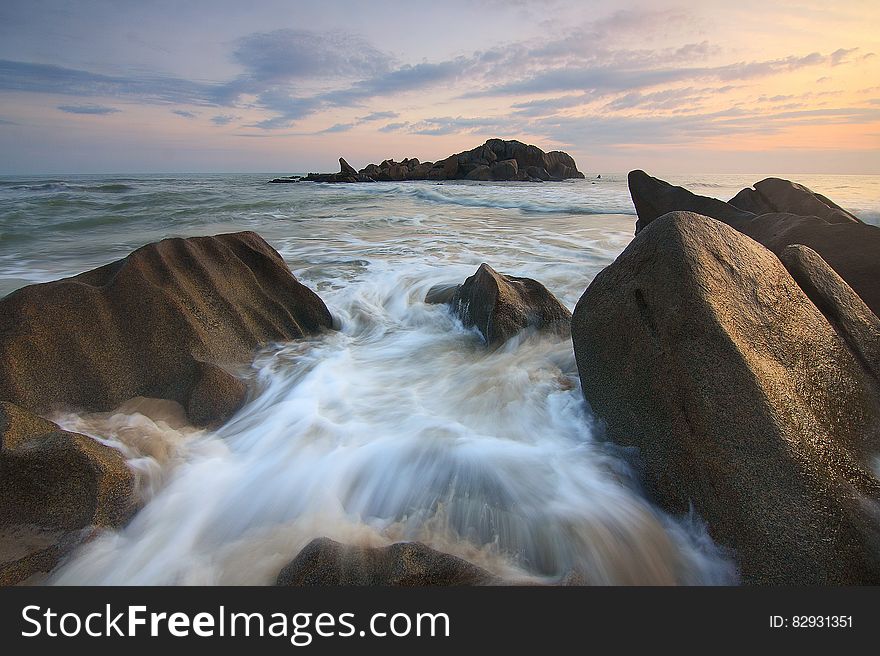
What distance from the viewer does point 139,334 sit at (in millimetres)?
3025

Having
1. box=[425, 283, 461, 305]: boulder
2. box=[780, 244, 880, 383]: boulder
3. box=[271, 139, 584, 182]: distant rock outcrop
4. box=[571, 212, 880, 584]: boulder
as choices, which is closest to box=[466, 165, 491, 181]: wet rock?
box=[271, 139, 584, 182]: distant rock outcrop

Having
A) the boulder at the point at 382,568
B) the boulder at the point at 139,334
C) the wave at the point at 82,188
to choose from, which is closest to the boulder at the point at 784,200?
the boulder at the point at 382,568

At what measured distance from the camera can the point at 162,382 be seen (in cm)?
290

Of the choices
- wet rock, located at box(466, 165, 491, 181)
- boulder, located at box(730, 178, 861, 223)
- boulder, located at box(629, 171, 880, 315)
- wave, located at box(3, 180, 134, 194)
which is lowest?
boulder, located at box(629, 171, 880, 315)

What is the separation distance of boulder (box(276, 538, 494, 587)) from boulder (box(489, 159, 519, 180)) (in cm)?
4650

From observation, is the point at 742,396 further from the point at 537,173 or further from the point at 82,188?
the point at 537,173

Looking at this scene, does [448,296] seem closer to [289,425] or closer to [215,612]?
[289,425]

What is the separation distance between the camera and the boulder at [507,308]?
4051 mm

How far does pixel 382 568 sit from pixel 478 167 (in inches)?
1882

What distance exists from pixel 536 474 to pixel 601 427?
45cm

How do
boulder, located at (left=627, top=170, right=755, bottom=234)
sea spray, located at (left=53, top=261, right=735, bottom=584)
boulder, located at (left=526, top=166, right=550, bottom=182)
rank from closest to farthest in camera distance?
sea spray, located at (left=53, top=261, right=735, bottom=584) → boulder, located at (left=627, top=170, right=755, bottom=234) → boulder, located at (left=526, top=166, right=550, bottom=182)

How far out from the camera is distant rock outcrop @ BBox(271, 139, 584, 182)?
150ft

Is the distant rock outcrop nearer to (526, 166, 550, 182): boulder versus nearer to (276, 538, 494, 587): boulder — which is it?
(526, 166, 550, 182): boulder

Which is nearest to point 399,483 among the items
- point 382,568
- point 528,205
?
point 382,568
